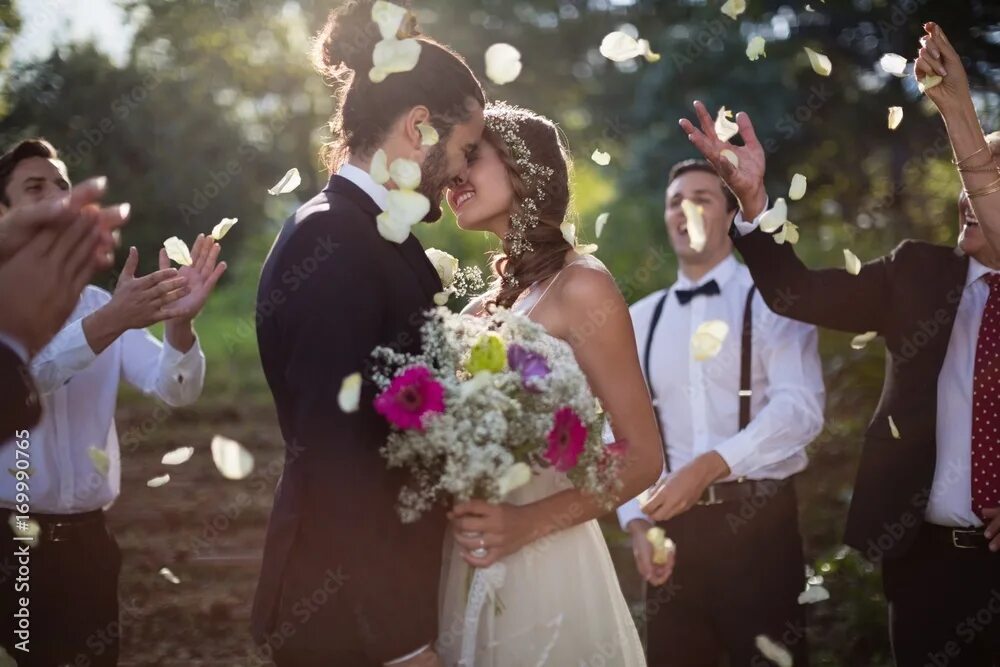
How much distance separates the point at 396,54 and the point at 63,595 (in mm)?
2501

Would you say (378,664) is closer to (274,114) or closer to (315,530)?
(315,530)

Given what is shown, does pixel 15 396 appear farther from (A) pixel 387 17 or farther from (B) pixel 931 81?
(B) pixel 931 81

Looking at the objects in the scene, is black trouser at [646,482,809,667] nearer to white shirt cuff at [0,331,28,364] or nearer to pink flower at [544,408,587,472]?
pink flower at [544,408,587,472]

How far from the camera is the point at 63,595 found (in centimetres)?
388

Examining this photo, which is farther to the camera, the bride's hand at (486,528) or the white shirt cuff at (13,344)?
the bride's hand at (486,528)

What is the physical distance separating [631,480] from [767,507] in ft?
4.84

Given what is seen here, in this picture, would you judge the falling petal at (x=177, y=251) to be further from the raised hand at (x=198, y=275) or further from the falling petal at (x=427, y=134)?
the falling petal at (x=427, y=134)

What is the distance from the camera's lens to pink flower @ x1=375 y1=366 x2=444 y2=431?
2.44 meters

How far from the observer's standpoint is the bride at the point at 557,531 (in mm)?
2990

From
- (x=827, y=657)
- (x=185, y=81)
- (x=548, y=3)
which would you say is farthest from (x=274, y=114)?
(x=827, y=657)

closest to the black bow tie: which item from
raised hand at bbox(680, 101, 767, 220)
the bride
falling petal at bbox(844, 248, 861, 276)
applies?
falling petal at bbox(844, 248, 861, 276)

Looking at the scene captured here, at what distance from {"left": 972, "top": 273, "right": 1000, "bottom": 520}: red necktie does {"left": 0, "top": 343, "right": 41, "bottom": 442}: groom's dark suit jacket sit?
3069 mm

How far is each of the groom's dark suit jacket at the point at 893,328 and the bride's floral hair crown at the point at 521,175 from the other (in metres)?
0.86


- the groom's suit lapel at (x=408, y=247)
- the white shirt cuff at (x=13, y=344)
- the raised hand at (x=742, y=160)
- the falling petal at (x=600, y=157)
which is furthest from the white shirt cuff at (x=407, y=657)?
the raised hand at (x=742, y=160)
